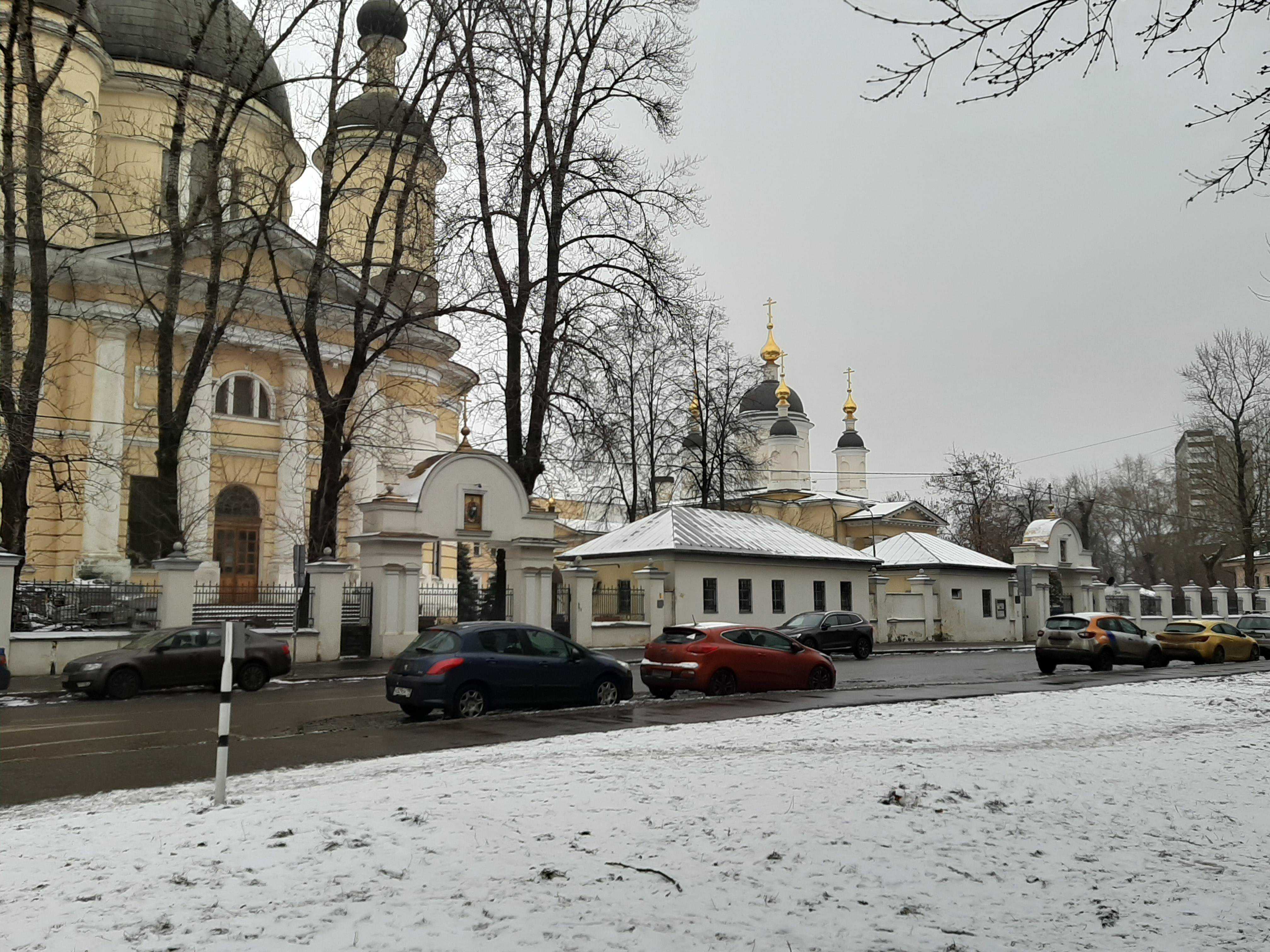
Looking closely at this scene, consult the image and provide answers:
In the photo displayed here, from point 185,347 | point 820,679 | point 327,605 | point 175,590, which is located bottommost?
point 820,679

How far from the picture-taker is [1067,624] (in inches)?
1007

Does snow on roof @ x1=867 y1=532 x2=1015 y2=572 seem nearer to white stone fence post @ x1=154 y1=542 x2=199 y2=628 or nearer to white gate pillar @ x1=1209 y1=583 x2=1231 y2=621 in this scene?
white gate pillar @ x1=1209 y1=583 x2=1231 y2=621

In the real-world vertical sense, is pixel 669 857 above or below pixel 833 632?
below

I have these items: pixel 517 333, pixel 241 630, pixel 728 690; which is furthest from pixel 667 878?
pixel 517 333

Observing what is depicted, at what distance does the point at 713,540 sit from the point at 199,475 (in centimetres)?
1702

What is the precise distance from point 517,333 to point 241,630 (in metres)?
20.9

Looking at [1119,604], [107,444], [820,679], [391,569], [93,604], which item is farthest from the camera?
[1119,604]

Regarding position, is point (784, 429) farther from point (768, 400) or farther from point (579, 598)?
point (579, 598)

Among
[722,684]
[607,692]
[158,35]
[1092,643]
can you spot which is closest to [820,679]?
[722,684]

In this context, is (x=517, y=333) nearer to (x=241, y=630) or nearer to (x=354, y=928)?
(x=241, y=630)

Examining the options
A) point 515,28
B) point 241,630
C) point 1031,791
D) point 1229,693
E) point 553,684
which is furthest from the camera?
point 515,28

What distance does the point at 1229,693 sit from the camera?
1741 centimetres

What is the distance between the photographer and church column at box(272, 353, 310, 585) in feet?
120

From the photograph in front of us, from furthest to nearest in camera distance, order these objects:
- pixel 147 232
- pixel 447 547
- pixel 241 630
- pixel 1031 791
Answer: pixel 447 547, pixel 147 232, pixel 241 630, pixel 1031 791
